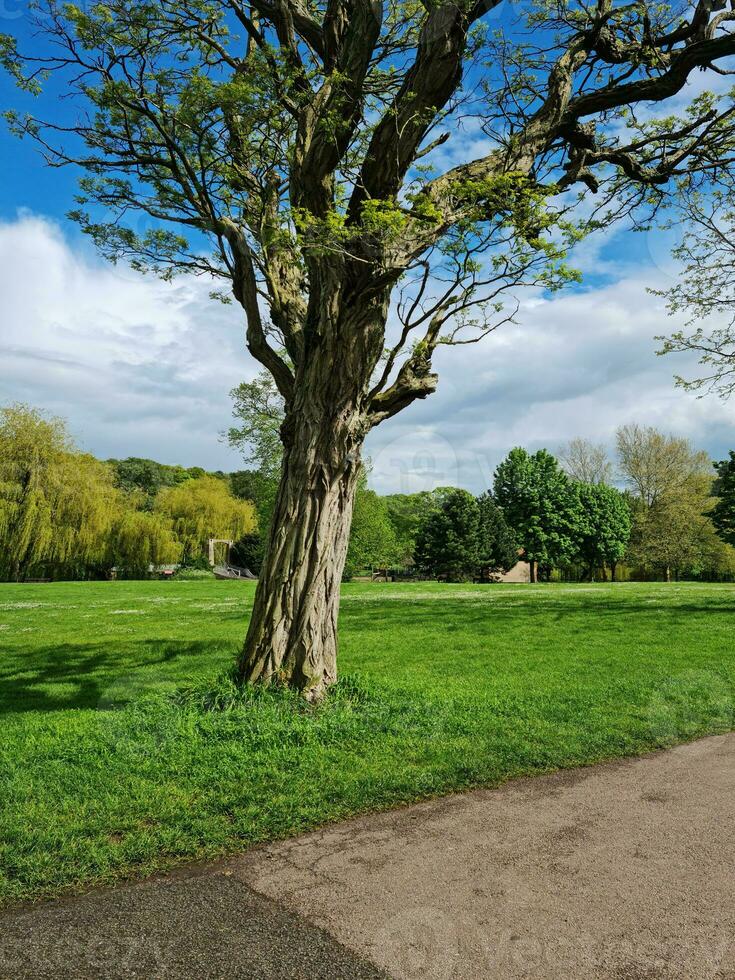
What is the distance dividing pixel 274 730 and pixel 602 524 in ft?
161

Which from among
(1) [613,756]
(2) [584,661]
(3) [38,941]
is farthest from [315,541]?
(2) [584,661]

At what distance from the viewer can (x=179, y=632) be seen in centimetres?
1366

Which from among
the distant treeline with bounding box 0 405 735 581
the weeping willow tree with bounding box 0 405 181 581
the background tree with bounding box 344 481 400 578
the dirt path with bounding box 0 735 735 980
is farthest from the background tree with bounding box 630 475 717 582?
the dirt path with bounding box 0 735 735 980

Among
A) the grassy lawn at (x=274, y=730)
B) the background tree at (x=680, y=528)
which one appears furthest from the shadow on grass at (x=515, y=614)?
the background tree at (x=680, y=528)

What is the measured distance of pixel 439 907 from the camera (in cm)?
318

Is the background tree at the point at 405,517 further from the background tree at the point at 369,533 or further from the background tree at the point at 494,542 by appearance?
the background tree at the point at 494,542

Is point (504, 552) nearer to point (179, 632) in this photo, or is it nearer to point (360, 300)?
point (179, 632)

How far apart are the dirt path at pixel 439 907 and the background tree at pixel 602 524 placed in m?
49.0

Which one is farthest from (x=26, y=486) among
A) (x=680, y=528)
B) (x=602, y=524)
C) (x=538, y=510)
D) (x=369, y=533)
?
(x=680, y=528)

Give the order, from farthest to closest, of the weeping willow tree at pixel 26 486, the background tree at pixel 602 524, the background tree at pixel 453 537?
the background tree at pixel 602 524 → the background tree at pixel 453 537 → the weeping willow tree at pixel 26 486

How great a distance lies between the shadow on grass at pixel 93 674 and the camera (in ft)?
24.8

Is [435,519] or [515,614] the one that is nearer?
[515,614]

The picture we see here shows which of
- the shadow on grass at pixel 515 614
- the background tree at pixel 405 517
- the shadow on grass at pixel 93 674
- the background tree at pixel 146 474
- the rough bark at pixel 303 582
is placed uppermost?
Answer: the background tree at pixel 146 474

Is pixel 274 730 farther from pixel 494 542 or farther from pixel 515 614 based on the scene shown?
pixel 494 542
